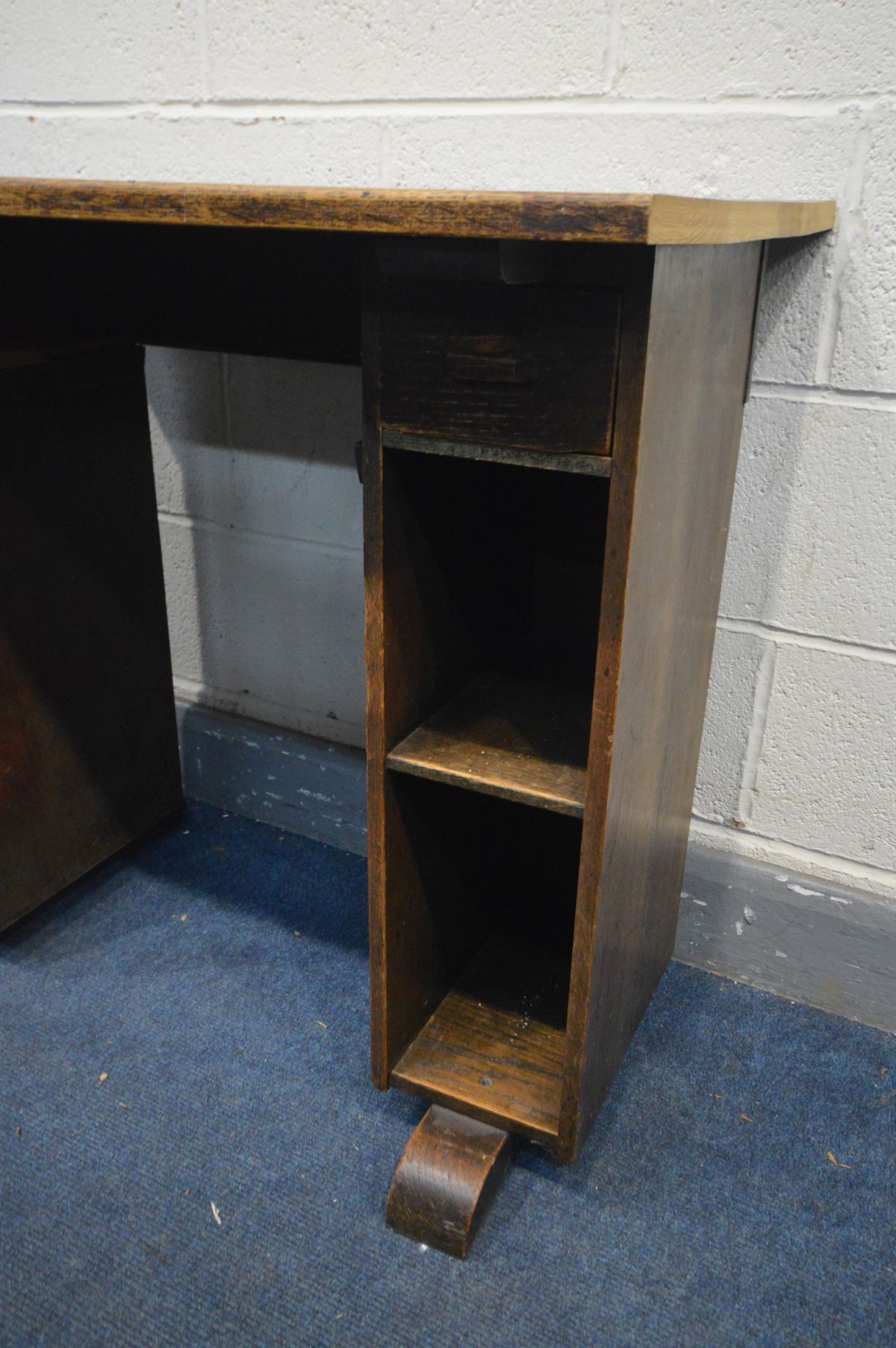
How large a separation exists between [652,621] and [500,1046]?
50 cm

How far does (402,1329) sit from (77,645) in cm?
88

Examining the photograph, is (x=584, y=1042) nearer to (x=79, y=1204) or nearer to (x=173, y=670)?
(x=79, y=1204)

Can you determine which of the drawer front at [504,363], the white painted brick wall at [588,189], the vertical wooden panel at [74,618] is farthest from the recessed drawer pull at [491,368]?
the vertical wooden panel at [74,618]

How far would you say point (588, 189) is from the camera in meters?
1.12

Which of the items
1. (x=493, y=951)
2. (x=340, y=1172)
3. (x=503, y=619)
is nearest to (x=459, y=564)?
(x=503, y=619)

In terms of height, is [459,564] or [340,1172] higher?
[459,564]

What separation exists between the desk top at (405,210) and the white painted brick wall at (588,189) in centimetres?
27

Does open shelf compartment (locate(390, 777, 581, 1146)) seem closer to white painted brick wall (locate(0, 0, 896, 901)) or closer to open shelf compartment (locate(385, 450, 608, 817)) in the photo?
open shelf compartment (locate(385, 450, 608, 817))

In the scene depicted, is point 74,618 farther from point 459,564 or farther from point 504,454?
point 504,454

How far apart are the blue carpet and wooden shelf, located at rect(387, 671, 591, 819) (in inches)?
16.8

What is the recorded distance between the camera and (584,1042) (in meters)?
0.94

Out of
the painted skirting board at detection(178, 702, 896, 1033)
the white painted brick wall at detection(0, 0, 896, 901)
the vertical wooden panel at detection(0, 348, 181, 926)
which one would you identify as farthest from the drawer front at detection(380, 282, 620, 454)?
the painted skirting board at detection(178, 702, 896, 1033)

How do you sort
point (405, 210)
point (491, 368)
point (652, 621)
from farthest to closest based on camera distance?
1. point (652, 621)
2. point (491, 368)
3. point (405, 210)

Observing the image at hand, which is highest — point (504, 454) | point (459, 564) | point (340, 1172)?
point (504, 454)
